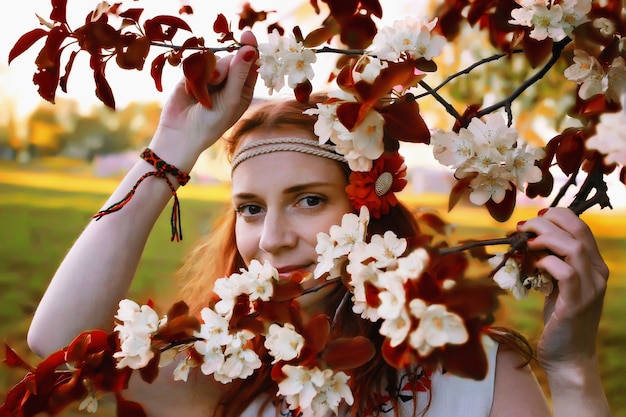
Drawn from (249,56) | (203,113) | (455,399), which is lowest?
(455,399)

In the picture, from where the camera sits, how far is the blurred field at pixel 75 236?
14.8 feet

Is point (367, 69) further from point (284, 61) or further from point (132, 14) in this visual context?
point (132, 14)

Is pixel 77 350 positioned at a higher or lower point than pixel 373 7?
lower

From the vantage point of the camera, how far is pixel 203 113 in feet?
4.19

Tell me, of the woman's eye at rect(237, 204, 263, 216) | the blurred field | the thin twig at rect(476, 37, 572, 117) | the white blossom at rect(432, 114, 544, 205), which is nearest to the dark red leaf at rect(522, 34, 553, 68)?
the thin twig at rect(476, 37, 572, 117)

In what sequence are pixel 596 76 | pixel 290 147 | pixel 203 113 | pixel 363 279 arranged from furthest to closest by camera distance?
pixel 290 147 → pixel 203 113 → pixel 596 76 → pixel 363 279

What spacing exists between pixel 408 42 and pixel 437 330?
1.20 feet

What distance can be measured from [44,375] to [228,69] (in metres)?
0.57

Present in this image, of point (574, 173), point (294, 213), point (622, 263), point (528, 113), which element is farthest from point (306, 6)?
point (622, 263)

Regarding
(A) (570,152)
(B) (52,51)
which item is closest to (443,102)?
(A) (570,152)

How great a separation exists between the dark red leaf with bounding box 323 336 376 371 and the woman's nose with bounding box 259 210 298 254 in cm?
59

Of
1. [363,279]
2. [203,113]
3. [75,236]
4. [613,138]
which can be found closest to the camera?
[613,138]

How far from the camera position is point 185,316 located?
2.77 ft

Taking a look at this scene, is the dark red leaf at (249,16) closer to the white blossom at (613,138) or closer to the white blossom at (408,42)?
the white blossom at (408,42)
